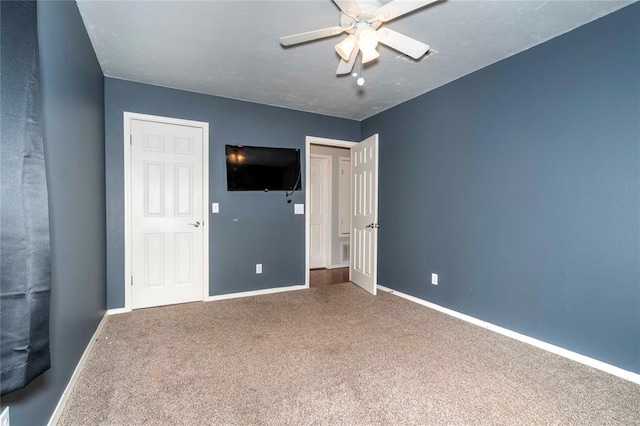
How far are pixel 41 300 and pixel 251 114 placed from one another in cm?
310

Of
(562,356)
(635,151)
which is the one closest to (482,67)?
(635,151)

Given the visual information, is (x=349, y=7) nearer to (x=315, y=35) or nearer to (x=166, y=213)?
(x=315, y=35)

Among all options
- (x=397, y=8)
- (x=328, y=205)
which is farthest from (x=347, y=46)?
Result: (x=328, y=205)

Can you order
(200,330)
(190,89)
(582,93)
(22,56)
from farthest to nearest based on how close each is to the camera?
(190,89) < (200,330) < (582,93) < (22,56)

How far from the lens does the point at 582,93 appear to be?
6.97 feet

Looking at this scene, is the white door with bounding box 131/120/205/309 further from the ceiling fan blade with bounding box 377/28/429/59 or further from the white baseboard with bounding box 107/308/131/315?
the ceiling fan blade with bounding box 377/28/429/59

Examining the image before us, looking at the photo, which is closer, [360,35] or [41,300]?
[41,300]

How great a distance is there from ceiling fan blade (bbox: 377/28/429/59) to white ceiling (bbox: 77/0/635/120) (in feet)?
0.88

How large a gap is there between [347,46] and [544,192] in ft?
6.19

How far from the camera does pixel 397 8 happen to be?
5.21 ft

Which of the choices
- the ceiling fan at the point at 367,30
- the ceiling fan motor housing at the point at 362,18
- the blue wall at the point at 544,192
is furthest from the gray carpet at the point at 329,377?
the ceiling fan motor housing at the point at 362,18

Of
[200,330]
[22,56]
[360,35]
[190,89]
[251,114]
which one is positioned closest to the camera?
[22,56]

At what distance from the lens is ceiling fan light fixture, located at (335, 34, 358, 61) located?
1.86 m

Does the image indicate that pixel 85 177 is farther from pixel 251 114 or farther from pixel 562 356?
pixel 562 356
